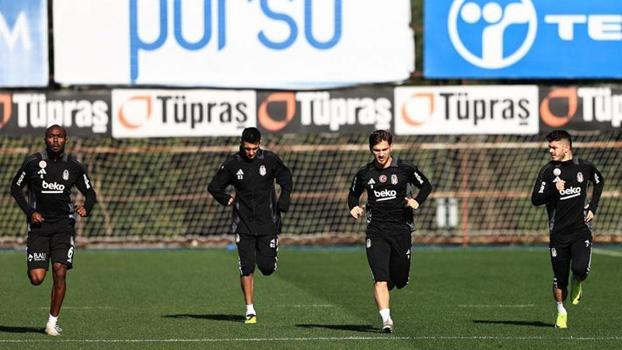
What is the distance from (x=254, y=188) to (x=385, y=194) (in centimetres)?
208

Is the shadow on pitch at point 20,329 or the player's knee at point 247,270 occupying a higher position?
the player's knee at point 247,270

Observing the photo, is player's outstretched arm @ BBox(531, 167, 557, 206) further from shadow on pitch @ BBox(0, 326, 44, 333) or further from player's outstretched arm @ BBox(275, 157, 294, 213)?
shadow on pitch @ BBox(0, 326, 44, 333)

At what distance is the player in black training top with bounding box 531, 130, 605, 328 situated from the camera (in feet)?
46.1

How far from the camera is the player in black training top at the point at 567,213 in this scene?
46.1ft

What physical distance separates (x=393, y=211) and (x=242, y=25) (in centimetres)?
1396

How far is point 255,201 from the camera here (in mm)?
15398

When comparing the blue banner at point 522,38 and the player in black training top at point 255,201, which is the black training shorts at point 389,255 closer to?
the player in black training top at point 255,201

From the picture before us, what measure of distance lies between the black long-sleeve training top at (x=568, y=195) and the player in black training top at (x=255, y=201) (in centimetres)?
267

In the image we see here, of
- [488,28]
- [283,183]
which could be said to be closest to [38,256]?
[283,183]

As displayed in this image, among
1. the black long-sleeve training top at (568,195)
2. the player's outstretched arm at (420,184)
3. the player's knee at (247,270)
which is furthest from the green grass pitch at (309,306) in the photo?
the player's outstretched arm at (420,184)

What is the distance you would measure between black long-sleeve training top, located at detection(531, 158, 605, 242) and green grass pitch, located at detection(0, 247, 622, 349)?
0.96 m

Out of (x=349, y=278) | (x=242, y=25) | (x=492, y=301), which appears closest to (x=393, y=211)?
(x=492, y=301)

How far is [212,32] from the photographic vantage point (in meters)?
27.3

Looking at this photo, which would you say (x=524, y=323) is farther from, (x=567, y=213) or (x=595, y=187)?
(x=595, y=187)
